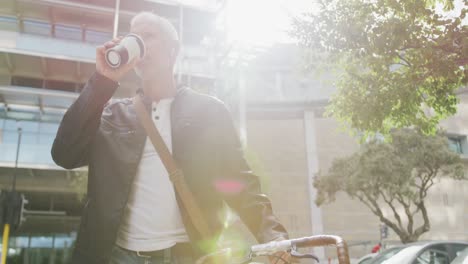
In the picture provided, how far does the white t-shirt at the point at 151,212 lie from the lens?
5.99ft

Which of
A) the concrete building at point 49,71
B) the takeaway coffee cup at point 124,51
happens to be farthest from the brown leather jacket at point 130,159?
the concrete building at point 49,71

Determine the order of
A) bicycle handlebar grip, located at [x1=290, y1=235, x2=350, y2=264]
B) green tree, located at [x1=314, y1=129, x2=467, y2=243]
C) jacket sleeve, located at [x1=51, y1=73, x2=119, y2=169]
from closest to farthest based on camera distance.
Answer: bicycle handlebar grip, located at [x1=290, y1=235, x2=350, y2=264] < jacket sleeve, located at [x1=51, y1=73, x2=119, y2=169] < green tree, located at [x1=314, y1=129, x2=467, y2=243]

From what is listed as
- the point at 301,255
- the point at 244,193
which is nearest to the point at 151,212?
the point at 244,193

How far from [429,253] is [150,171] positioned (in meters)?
6.71

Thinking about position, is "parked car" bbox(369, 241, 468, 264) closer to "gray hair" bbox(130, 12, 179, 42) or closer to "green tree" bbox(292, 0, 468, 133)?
"green tree" bbox(292, 0, 468, 133)

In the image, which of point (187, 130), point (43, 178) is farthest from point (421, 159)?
point (187, 130)

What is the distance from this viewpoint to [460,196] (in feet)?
125

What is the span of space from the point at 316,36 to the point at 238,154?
7756 millimetres

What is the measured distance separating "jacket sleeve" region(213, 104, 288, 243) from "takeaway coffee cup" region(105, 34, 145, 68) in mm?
517

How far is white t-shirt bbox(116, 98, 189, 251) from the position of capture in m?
1.83

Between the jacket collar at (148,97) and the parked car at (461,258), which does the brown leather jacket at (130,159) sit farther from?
the parked car at (461,258)

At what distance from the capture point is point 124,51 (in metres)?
1.62

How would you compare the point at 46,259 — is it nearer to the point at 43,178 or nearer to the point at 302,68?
the point at 43,178

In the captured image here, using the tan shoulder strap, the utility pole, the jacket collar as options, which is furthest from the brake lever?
the utility pole
